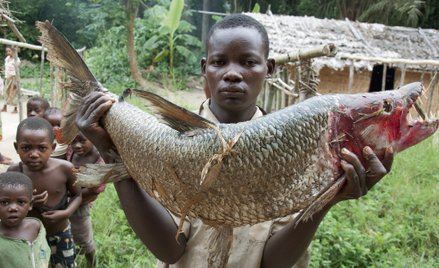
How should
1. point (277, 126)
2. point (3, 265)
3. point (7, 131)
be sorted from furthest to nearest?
point (7, 131) → point (3, 265) → point (277, 126)

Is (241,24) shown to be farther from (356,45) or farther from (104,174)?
(356,45)

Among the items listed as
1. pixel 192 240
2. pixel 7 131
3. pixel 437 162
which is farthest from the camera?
pixel 7 131

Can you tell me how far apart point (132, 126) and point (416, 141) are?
89 centimetres

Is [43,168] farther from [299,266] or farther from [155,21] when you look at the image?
[155,21]

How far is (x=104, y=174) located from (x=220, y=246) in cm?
47

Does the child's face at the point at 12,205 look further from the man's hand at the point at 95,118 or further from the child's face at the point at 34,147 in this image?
the man's hand at the point at 95,118

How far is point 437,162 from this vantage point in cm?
676

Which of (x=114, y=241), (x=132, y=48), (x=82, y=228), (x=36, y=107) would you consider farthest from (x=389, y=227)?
(x=132, y=48)

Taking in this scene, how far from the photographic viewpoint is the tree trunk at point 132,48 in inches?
644

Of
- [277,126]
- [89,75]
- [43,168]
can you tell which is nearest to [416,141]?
[277,126]

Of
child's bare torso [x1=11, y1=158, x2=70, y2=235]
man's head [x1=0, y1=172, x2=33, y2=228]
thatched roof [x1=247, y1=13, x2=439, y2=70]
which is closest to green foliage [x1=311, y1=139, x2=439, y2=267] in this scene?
child's bare torso [x1=11, y1=158, x2=70, y2=235]

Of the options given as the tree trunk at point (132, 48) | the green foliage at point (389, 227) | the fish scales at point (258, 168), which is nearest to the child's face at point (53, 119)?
the green foliage at point (389, 227)

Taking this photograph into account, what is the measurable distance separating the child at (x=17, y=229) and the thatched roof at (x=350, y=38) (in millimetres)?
9349

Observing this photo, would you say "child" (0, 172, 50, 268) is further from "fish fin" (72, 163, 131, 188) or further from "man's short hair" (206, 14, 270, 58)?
"man's short hair" (206, 14, 270, 58)
